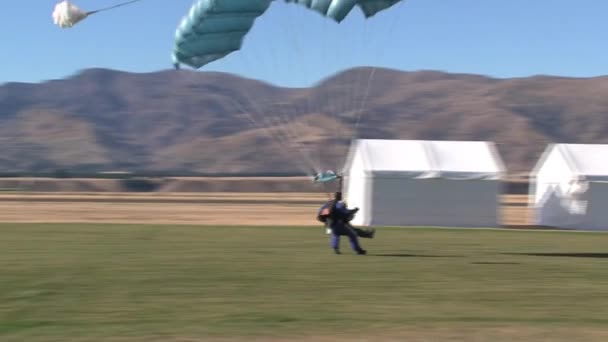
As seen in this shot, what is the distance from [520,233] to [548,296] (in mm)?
13233

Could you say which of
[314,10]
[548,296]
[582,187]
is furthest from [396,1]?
[582,187]

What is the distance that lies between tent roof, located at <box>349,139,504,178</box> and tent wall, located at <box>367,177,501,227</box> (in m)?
0.36

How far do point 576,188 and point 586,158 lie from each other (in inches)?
43.9

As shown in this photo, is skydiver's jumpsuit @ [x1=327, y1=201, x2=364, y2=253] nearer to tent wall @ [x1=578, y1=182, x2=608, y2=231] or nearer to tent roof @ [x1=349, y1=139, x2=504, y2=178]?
tent roof @ [x1=349, y1=139, x2=504, y2=178]

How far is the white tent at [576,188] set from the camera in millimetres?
26016

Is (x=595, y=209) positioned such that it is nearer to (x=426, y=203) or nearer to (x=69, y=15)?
(x=426, y=203)

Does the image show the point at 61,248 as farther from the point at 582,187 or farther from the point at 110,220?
the point at 582,187

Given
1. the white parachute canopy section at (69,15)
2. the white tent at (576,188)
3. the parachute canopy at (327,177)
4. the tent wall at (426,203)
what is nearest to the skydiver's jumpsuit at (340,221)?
the parachute canopy at (327,177)

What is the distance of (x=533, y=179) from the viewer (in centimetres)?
3105

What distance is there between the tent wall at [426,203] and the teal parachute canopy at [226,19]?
11358 millimetres

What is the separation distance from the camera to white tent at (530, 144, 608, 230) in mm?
26016

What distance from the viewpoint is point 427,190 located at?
25.7m

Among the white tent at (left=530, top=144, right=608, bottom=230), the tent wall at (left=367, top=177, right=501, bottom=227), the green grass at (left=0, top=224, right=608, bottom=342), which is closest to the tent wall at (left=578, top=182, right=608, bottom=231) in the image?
the white tent at (left=530, top=144, right=608, bottom=230)

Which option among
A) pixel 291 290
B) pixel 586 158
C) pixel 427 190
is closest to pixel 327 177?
pixel 291 290
